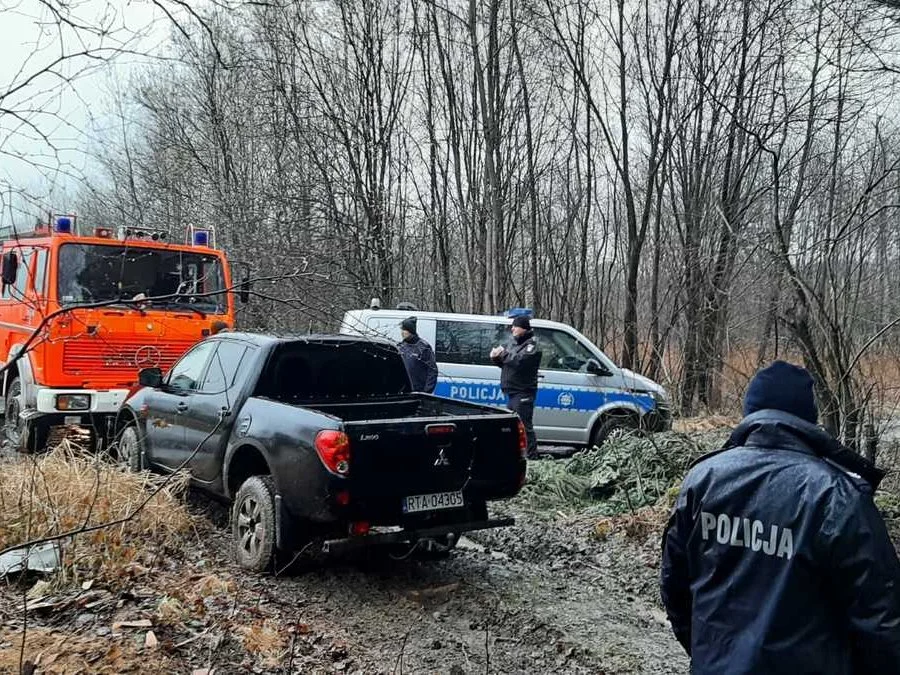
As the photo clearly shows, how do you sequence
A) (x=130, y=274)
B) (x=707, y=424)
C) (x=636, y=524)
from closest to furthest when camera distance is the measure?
(x=636, y=524) < (x=130, y=274) < (x=707, y=424)

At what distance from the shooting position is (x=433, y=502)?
532 centimetres

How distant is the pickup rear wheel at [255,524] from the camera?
17.6ft

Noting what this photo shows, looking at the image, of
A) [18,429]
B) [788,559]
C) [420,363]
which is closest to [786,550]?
[788,559]

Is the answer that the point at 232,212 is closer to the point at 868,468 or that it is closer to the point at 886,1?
the point at 886,1

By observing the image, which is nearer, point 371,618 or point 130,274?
point 371,618

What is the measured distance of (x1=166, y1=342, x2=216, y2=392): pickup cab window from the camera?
685 cm

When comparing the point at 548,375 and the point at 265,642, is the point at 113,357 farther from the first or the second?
the point at 265,642

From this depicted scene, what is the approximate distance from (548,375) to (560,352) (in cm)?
40

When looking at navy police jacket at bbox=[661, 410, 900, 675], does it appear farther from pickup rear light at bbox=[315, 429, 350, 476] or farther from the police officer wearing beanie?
the police officer wearing beanie

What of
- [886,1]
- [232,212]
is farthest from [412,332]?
[232,212]

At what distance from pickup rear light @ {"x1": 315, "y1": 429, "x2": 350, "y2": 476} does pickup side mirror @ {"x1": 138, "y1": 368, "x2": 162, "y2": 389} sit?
277 centimetres

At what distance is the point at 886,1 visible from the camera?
661 cm

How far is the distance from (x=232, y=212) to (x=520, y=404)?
13.2 metres

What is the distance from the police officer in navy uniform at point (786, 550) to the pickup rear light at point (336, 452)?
2741 millimetres
